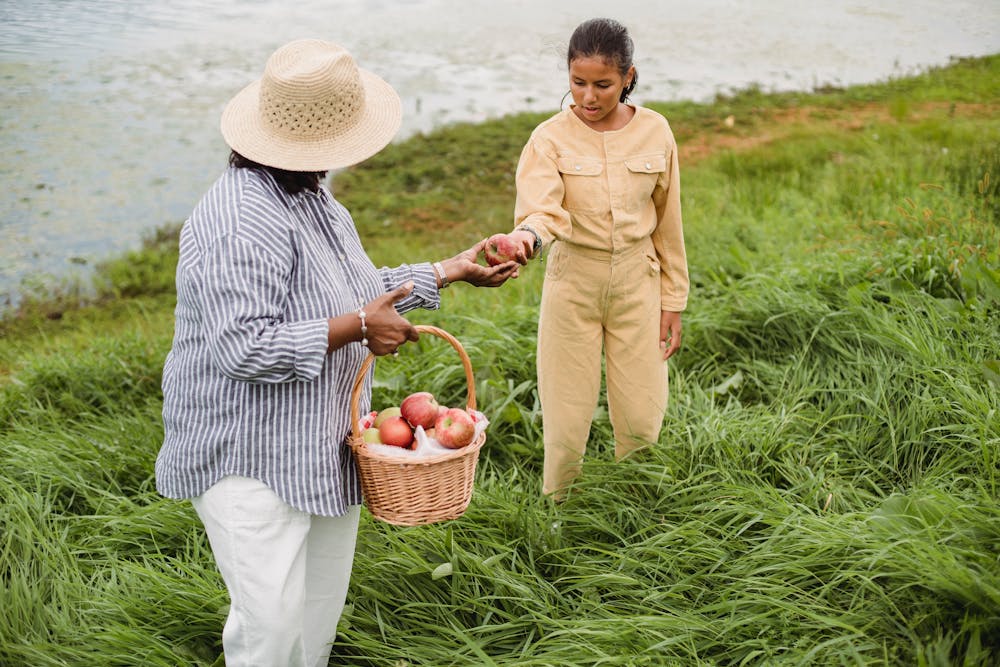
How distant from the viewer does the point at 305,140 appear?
1.98 m

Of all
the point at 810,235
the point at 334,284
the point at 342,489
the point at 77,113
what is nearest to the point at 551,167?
the point at 334,284

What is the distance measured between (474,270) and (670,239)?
0.82 m

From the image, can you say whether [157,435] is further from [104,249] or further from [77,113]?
[77,113]

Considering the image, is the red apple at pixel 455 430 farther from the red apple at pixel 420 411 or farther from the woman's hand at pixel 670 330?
the woman's hand at pixel 670 330

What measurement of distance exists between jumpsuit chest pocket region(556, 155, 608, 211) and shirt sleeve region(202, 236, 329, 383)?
3.55ft

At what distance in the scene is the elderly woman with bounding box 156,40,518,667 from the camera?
185 cm

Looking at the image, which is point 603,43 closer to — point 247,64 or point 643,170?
point 643,170

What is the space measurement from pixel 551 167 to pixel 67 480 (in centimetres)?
215

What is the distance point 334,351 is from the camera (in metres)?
2.03

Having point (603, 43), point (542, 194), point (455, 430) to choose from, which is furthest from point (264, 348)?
point (603, 43)

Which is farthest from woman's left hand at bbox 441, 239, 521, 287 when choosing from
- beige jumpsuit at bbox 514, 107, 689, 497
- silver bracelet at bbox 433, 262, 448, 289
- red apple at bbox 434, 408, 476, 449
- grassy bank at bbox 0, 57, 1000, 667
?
grassy bank at bbox 0, 57, 1000, 667

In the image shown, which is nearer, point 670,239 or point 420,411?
point 420,411

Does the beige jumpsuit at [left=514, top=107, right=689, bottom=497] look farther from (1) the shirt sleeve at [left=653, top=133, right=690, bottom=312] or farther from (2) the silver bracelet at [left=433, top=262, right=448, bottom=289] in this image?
(2) the silver bracelet at [left=433, top=262, right=448, bottom=289]

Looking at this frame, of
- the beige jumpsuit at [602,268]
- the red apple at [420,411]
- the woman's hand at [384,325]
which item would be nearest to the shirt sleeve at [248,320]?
the woman's hand at [384,325]
